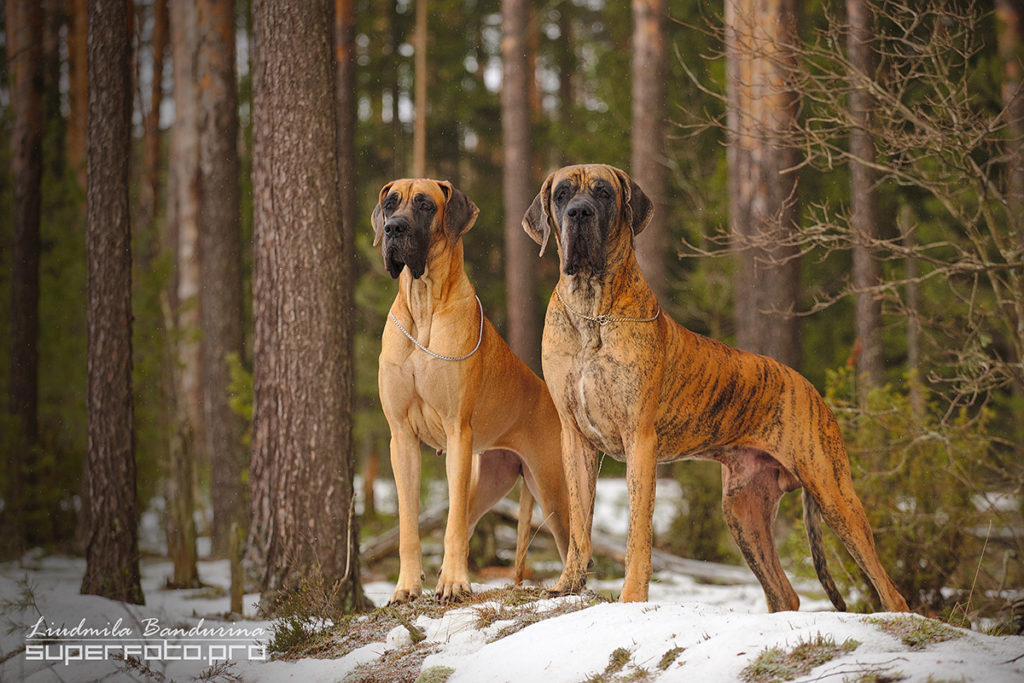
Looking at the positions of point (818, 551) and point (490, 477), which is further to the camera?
point (490, 477)

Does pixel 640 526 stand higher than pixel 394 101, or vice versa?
pixel 394 101

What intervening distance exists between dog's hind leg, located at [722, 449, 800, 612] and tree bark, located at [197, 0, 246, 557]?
757cm

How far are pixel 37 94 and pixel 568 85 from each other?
12.2m

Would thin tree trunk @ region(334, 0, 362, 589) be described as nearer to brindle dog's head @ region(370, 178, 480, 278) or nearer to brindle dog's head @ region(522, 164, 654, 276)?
brindle dog's head @ region(370, 178, 480, 278)

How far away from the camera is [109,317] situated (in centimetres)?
739

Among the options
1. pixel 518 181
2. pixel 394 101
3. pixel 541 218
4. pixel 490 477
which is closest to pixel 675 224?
pixel 518 181

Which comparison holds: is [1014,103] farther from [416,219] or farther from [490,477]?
[416,219]

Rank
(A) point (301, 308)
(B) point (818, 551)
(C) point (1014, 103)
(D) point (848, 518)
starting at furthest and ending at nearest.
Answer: (C) point (1014, 103)
(A) point (301, 308)
(B) point (818, 551)
(D) point (848, 518)

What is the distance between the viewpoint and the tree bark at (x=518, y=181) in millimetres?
12648

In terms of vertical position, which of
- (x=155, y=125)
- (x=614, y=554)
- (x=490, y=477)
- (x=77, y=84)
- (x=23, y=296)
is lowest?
(x=614, y=554)

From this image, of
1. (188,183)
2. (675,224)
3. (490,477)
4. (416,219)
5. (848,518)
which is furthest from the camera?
(675,224)

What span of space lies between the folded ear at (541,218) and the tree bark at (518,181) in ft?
25.5

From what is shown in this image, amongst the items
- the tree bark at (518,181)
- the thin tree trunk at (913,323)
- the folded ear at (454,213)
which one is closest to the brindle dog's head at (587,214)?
the folded ear at (454,213)

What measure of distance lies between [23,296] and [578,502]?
9868 millimetres
